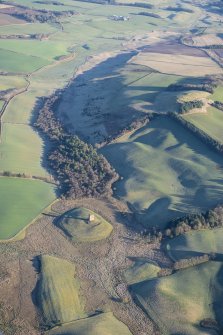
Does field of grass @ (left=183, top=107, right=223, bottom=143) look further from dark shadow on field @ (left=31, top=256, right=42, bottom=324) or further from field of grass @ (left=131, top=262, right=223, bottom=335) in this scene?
dark shadow on field @ (left=31, top=256, right=42, bottom=324)

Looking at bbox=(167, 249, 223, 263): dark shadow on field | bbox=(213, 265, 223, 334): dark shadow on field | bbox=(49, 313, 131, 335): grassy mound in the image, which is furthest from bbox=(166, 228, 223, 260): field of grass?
bbox=(49, 313, 131, 335): grassy mound

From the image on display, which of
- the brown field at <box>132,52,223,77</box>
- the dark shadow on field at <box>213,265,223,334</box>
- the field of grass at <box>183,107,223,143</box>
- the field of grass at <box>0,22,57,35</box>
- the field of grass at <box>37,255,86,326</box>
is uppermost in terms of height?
the field of grass at <box>183,107,223,143</box>

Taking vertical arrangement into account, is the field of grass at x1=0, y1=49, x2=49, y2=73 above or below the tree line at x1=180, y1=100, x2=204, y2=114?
below

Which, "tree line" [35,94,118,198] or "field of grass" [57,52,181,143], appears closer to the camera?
"tree line" [35,94,118,198]

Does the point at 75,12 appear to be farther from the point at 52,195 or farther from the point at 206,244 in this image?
the point at 206,244

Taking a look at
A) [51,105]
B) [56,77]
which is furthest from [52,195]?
[56,77]
